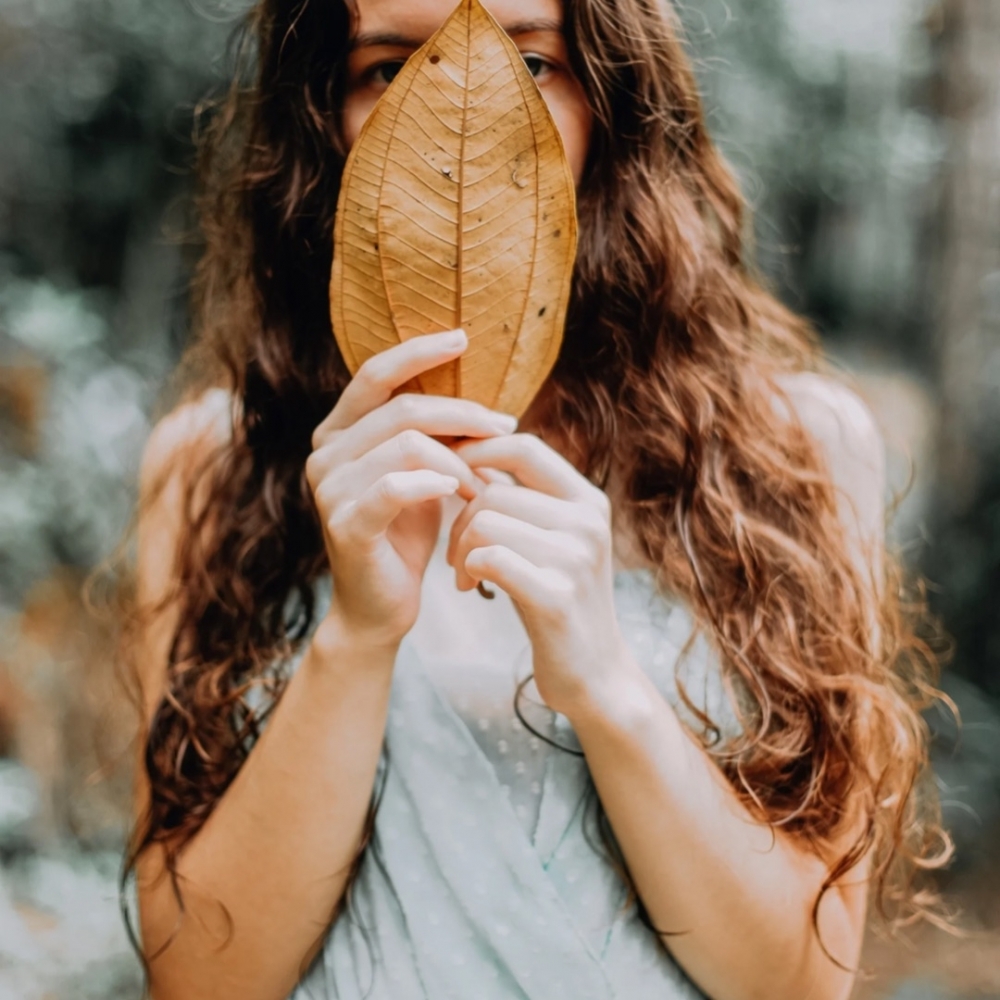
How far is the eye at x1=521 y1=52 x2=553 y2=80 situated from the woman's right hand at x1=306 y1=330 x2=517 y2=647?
26 cm

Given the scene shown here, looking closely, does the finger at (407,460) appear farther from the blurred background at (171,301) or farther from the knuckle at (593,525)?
the blurred background at (171,301)

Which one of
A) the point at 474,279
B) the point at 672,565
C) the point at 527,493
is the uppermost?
the point at 474,279

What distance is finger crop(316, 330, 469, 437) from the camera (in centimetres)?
54

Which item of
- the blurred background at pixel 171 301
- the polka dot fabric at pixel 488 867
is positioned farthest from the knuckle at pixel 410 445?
the blurred background at pixel 171 301

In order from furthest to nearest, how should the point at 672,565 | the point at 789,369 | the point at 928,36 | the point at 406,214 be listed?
the point at 928,36 < the point at 789,369 < the point at 672,565 < the point at 406,214

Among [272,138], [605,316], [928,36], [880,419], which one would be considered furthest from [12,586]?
[928,36]

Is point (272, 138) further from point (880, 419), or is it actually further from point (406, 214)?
point (880, 419)

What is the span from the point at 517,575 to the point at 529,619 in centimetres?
4

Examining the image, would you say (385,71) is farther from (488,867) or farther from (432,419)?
(488,867)

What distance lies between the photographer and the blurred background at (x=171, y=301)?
1.36 m

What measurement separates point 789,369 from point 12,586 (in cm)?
122

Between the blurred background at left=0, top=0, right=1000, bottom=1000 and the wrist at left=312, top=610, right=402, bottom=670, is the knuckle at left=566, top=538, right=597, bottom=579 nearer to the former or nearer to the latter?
the wrist at left=312, top=610, right=402, bottom=670

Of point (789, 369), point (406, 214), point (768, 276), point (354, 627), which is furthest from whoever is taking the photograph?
point (768, 276)

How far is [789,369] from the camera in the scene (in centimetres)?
93
